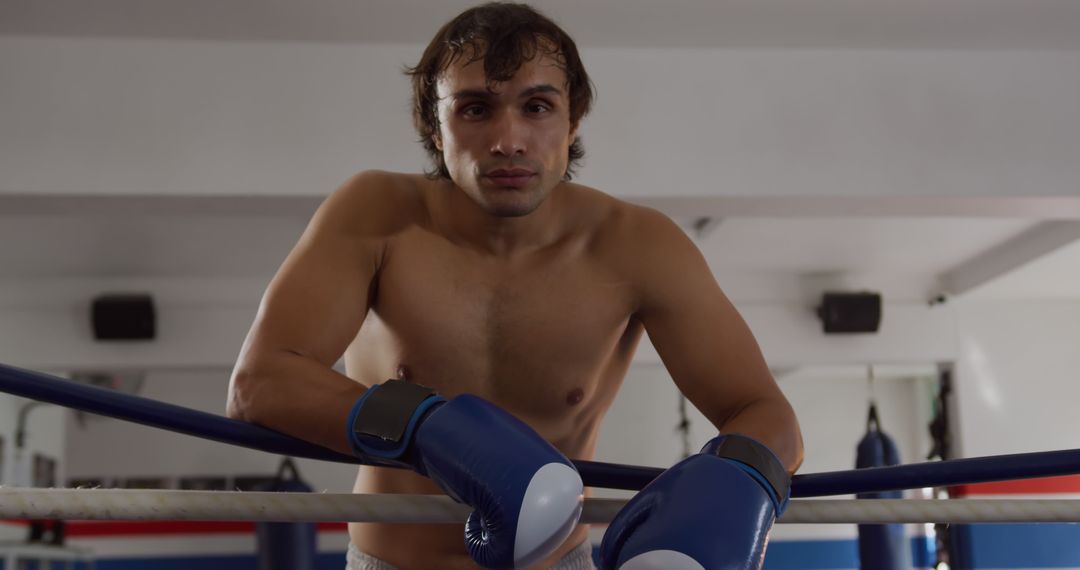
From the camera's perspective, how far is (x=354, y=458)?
1146mm

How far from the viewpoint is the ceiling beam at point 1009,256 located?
5914mm

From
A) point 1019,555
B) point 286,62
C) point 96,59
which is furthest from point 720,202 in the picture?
point 1019,555

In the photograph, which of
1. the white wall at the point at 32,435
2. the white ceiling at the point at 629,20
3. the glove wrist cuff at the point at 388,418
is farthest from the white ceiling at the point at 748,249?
the glove wrist cuff at the point at 388,418

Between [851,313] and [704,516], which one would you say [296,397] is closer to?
[704,516]

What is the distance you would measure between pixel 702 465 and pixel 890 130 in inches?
112

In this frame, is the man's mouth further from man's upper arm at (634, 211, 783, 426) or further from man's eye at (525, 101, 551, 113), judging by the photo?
man's upper arm at (634, 211, 783, 426)

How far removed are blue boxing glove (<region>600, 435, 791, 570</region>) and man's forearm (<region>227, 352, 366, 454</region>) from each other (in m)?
0.30

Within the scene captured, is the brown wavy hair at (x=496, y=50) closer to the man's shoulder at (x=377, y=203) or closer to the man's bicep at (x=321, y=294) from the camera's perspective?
the man's shoulder at (x=377, y=203)

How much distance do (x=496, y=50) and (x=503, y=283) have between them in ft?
1.04

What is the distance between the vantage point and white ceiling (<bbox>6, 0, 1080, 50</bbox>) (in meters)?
3.22

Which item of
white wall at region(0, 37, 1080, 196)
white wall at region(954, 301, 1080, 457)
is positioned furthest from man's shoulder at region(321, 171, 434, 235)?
white wall at region(954, 301, 1080, 457)

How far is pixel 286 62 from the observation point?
3463mm

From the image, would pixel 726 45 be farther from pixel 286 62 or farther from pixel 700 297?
pixel 700 297

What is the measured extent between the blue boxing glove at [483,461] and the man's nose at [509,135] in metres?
0.38
